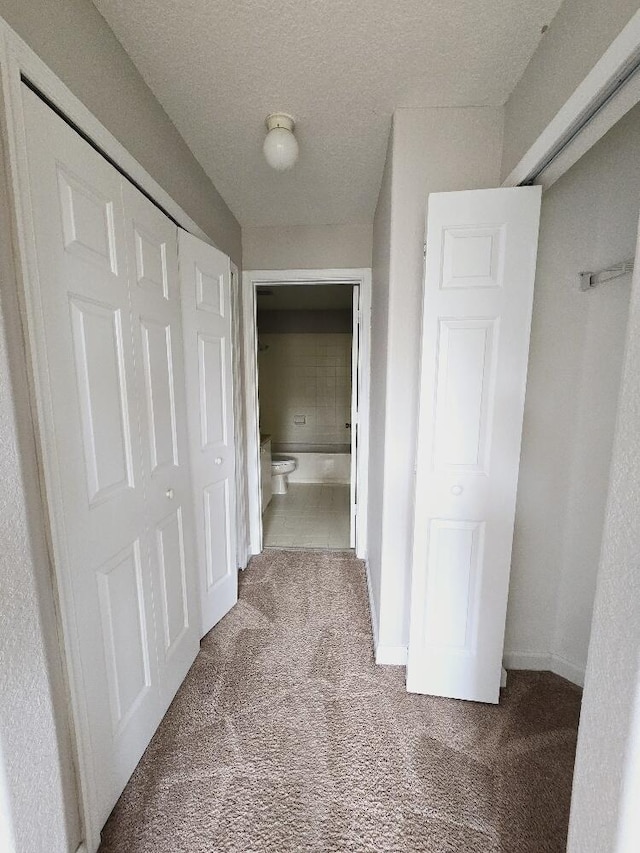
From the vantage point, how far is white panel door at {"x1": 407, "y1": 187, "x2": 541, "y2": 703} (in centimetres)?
126

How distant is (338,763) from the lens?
123cm

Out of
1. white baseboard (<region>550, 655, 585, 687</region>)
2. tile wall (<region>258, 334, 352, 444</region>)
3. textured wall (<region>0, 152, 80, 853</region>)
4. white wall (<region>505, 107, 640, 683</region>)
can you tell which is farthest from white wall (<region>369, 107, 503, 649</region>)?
tile wall (<region>258, 334, 352, 444</region>)

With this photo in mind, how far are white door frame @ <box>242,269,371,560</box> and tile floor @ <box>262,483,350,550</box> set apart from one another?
337mm

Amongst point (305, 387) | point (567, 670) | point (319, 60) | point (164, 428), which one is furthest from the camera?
point (305, 387)

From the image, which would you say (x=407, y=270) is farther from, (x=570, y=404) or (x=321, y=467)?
(x=321, y=467)

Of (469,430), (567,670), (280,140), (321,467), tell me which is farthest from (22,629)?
(321,467)

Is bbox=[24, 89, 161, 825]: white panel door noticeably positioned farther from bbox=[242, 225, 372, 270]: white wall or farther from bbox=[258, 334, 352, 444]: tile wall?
bbox=[258, 334, 352, 444]: tile wall

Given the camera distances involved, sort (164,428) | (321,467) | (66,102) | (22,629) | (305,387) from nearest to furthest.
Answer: (22,629)
(66,102)
(164,428)
(321,467)
(305,387)

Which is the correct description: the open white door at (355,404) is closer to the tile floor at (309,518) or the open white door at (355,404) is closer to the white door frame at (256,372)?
the white door frame at (256,372)

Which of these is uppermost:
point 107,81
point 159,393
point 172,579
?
point 107,81

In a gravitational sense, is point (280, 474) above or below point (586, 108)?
below

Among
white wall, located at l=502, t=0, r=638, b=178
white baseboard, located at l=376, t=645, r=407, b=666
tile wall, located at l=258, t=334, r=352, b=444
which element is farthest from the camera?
tile wall, located at l=258, t=334, r=352, b=444

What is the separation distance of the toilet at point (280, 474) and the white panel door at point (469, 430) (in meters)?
2.77

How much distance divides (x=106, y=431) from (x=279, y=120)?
140 centimetres
